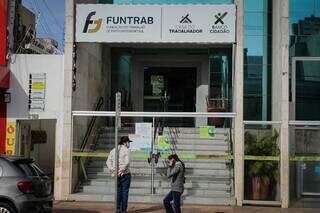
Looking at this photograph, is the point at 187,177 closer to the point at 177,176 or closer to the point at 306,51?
the point at 177,176

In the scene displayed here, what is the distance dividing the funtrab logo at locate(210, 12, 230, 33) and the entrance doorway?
6283 millimetres

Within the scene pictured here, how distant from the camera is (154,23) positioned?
733 inches

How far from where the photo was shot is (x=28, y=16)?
2388cm

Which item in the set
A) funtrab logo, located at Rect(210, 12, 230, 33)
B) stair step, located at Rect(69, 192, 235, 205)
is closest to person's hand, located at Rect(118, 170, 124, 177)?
stair step, located at Rect(69, 192, 235, 205)

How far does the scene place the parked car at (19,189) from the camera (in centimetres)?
1246

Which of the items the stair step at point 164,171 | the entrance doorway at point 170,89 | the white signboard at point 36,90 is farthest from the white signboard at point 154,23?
the entrance doorway at point 170,89

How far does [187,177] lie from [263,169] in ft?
7.85

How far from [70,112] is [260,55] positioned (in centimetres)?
817

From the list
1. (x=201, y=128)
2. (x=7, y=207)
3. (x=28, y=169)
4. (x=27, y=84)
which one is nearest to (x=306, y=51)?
(x=201, y=128)

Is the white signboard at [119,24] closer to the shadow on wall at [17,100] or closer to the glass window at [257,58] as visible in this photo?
the shadow on wall at [17,100]

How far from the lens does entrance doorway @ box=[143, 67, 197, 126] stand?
24531mm

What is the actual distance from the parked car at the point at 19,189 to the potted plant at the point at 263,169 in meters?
7.04

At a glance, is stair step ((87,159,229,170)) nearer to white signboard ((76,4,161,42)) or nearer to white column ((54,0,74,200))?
white column ((54,0,74,200))

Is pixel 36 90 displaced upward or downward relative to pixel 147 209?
upward
